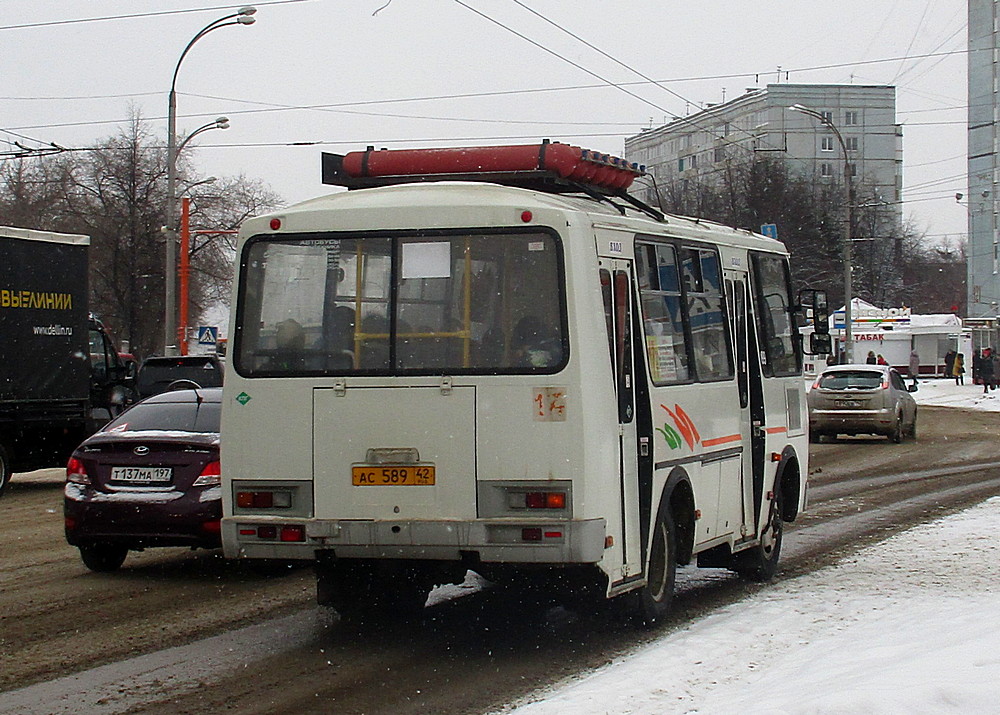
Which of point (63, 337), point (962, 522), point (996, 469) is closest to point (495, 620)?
point (962, 522)

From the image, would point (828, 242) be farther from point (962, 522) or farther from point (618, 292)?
point (618, 292)

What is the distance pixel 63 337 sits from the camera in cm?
2027

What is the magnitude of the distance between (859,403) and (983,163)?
274 feet

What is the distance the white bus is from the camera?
8289 mm

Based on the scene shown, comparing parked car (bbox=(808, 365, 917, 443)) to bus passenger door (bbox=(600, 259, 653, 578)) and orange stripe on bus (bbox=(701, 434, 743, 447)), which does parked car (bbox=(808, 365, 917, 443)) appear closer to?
orange stripe on bus (bbox=(701, 434, 743, 447))

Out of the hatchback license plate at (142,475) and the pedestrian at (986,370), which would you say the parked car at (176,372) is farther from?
the pedestrian at (986,370)

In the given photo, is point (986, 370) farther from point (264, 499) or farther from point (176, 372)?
point (264, 499)

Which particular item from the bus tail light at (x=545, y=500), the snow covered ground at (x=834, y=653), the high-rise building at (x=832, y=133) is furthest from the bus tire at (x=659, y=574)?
the high-rise building at (x=832, y=133)

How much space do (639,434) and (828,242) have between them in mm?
55767

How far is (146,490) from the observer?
447 inches

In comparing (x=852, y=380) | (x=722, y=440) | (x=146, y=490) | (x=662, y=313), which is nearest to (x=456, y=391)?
(x=662, y=313)

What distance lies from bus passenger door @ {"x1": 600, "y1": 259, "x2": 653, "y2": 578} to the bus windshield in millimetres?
483

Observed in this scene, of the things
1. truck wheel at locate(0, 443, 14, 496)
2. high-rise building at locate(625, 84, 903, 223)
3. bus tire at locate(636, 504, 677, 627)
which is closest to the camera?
bus tire at locate(636, 504, 677, 627)

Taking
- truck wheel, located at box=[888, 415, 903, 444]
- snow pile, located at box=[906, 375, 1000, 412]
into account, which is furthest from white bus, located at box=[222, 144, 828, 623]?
snow pile, located at box=[906, 375, 1000, 412]
